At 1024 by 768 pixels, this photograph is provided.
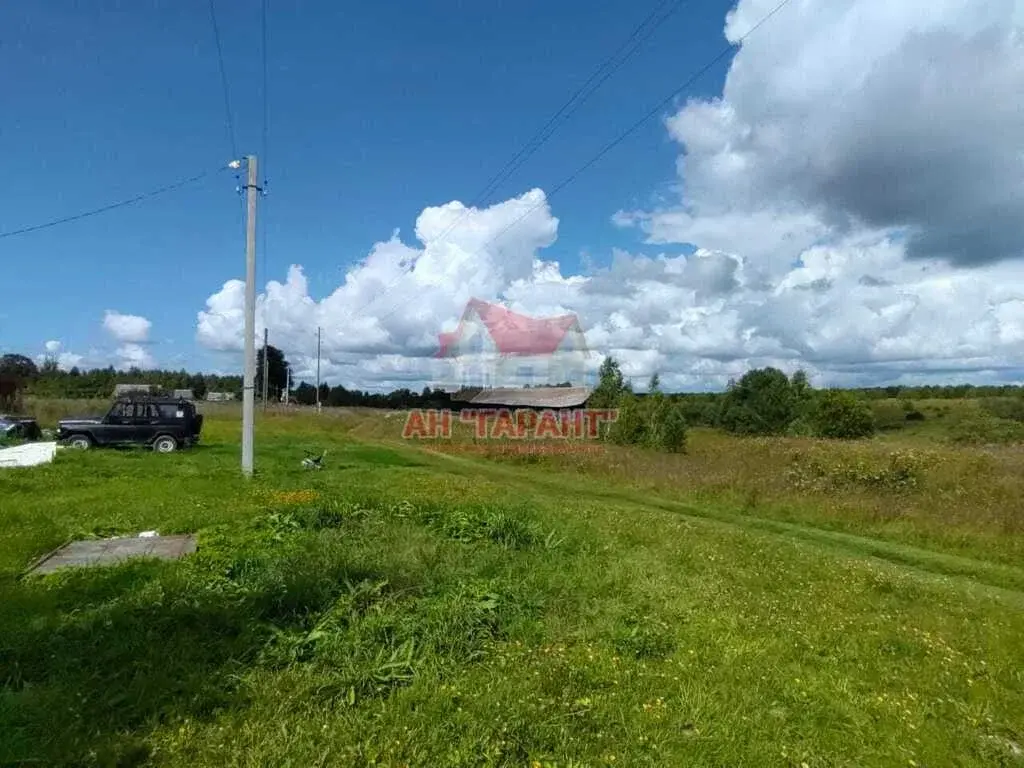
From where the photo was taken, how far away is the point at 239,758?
3432 mm

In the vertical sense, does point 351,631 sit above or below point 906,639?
above

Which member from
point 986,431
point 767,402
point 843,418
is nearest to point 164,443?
point 843,418

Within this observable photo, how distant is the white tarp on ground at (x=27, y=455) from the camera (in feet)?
56.0

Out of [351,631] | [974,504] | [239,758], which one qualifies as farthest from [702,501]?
[239,758]

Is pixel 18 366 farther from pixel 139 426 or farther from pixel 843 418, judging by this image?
pixel 843 418

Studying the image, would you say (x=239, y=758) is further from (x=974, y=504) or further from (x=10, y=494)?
(x=974, y=504)

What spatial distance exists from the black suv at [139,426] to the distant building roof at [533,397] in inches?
956

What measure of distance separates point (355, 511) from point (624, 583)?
4784mm

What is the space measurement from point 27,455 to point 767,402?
158 ft

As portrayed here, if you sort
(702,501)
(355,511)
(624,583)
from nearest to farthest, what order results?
(624,583)
(355,511)
(702,501)

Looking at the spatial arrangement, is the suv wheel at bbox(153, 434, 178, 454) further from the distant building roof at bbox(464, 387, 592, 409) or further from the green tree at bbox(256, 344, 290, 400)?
the green tree at bbox(256, 344, 290, 400)

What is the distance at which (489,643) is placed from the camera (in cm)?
508

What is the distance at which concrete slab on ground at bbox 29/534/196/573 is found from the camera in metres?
7.01
